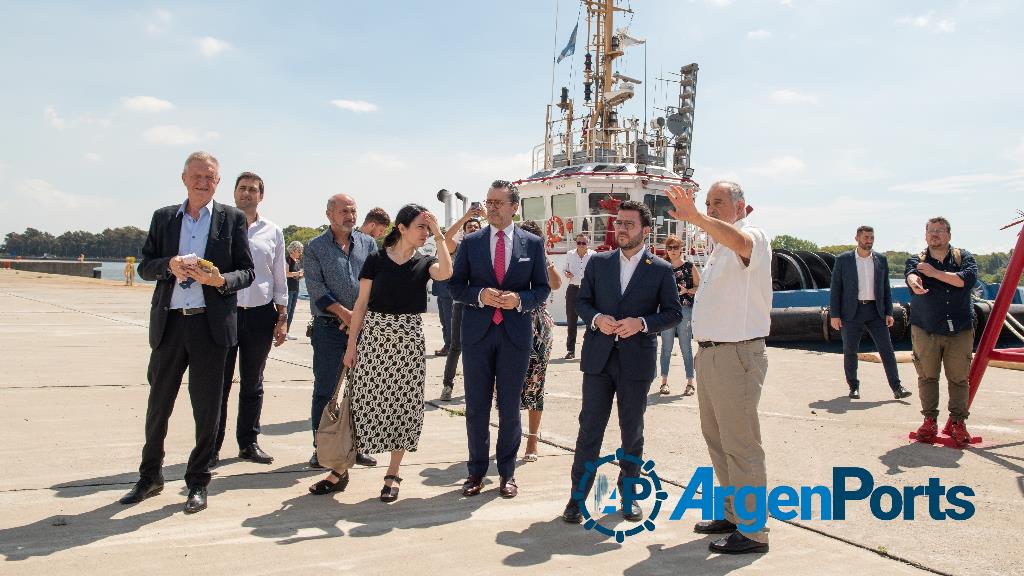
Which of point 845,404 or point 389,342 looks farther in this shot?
point 845,404

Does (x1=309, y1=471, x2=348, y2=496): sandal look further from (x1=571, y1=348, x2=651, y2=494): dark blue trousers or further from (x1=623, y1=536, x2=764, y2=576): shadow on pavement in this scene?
(x1=623, y1=536, x2=764, y2=576): shadow on pavement

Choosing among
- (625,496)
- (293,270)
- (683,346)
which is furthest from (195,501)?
(293,270)

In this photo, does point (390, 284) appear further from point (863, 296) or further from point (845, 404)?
point (863, 296)

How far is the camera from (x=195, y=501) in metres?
4.22

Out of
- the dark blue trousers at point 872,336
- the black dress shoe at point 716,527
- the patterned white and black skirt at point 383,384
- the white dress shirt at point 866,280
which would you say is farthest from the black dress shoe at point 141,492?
the white dress shirt at point 866,280

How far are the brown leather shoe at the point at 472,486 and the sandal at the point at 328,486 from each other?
0.74 metres

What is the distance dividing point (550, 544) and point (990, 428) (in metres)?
4.94

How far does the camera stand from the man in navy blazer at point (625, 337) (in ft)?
14.4

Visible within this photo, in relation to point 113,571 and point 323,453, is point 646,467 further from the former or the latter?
point 113,571

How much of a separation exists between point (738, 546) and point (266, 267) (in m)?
3.59

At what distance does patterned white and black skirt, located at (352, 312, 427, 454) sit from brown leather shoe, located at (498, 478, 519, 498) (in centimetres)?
61

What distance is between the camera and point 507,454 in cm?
478

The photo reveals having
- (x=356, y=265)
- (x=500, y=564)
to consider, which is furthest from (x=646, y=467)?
(x=356, y=265)

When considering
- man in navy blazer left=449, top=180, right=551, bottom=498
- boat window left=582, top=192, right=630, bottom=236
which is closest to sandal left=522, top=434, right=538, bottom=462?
man in navy blazer left=449, top=180, right=551, bottom=498
